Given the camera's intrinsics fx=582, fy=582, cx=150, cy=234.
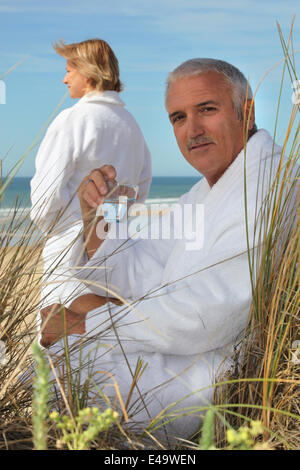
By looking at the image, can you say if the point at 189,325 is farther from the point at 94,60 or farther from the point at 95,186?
the point at 94,60

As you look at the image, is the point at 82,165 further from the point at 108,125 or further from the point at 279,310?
the point at 279,310

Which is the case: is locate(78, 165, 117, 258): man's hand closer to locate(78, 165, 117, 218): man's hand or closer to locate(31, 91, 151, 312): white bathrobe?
locate(78, 165, 117, 218): man's hand

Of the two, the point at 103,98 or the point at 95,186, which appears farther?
the point at 103,98

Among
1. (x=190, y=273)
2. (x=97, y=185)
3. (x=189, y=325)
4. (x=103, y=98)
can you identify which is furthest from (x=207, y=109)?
(x=103, y=98)

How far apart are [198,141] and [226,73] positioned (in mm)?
261

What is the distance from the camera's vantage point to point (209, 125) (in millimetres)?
2133

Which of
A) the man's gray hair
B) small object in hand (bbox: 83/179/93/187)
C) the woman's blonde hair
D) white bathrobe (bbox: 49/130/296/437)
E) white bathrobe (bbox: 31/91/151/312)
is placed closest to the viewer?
white bathrobe (bbox: 49/130/296/437)

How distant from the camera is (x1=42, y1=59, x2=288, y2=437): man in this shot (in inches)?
61.7

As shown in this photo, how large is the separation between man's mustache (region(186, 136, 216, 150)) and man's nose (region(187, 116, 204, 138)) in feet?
0.05

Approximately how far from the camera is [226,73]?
2072 millimetres

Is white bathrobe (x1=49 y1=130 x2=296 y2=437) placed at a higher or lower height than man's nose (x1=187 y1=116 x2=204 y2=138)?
lower

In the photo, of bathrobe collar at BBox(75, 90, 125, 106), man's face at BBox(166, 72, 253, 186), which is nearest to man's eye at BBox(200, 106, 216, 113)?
man's face at BBox(166, 72, 253, 186)

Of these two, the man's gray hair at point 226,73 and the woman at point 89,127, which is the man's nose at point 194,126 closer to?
the man's gray hair at point 226,73
